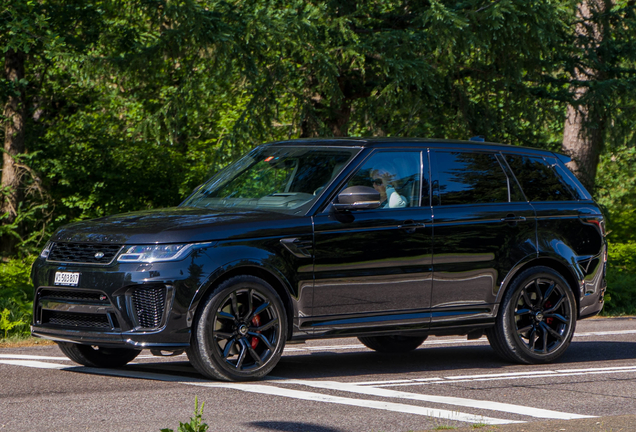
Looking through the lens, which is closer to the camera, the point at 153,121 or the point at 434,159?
the point at 434,159

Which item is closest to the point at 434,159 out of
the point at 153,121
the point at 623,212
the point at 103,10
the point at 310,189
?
the point at 310,189

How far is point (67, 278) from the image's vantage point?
746 centimetres

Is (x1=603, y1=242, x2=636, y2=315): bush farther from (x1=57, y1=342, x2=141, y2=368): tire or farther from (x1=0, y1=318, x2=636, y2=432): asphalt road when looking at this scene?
(x1=57, y1=342, x2=141, y2=368): tire

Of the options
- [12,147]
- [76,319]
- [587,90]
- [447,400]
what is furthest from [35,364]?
[587,90]

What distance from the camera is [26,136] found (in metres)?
19.9

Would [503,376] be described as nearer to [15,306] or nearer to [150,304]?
[150,304]

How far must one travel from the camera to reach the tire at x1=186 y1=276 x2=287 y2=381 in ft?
24.0

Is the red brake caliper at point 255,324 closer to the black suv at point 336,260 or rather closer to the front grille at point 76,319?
the black suv at point 336,260

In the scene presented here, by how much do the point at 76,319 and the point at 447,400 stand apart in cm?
275

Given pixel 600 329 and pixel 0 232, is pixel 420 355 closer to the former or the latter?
pixel 600 329

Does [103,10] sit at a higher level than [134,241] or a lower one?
higher

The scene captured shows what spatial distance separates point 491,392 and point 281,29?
26.8ft

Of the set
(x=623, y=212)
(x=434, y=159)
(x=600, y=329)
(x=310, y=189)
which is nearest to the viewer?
(x=310, y=189)

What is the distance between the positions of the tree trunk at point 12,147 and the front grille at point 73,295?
11.8m
